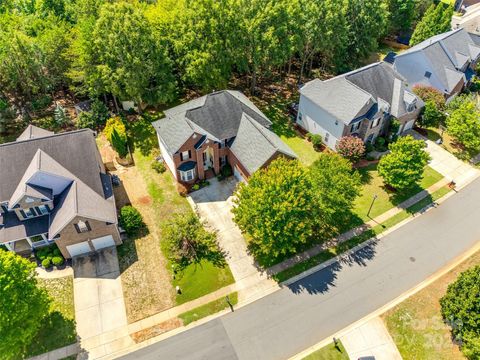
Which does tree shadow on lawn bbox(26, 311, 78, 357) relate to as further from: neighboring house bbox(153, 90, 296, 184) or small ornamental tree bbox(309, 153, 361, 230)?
small ornamental tree bbox(309, 153, 361, 230)

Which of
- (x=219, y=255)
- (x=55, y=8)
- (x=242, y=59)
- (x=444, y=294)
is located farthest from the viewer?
(x=55, y=8)

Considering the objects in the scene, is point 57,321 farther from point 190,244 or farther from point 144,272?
point 190,244

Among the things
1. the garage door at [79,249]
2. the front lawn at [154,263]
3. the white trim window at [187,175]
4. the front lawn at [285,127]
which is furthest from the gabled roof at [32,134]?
the front lawn at [285,127]

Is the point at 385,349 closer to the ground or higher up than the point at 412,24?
closer to the ground

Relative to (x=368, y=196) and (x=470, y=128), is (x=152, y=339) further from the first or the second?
(x=470, y=128)

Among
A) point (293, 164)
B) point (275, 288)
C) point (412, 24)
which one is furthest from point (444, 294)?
point (412, 24)

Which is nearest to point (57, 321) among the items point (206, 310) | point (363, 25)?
point (206, 310)

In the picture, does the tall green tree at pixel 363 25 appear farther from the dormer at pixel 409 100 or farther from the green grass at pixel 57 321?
the green grass at pixel 57 321
